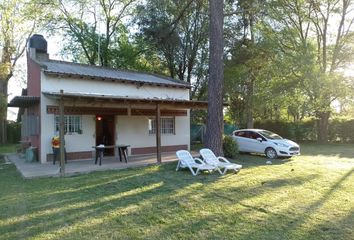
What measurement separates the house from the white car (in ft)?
10.5

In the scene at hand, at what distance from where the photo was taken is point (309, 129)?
29.7 m

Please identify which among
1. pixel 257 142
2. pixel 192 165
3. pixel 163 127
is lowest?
pixel 192 165

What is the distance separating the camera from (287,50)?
2844cm

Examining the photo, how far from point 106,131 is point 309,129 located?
19019 millimetres

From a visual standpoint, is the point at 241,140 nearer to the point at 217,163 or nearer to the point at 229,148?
the point at 229,148

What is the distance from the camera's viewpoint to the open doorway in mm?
17938

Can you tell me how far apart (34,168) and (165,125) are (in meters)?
8.41

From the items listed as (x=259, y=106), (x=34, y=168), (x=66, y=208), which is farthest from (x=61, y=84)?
(x=259, y=106)

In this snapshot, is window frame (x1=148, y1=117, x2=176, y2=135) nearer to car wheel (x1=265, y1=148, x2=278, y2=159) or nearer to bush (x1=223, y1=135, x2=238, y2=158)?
bush (x1=223, y1=135, x2=238, y2=158)

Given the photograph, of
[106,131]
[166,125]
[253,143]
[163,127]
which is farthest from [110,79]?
[253,143]

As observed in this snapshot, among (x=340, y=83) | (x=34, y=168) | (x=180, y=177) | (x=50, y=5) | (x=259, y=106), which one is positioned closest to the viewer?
(x=180, y=177)

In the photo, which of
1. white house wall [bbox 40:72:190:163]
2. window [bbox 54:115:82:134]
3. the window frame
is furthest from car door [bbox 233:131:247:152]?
window [bbox 54:115:82:134]

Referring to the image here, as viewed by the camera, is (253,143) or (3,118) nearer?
(253,143)

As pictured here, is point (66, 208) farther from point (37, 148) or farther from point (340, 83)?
point (340, 83)
